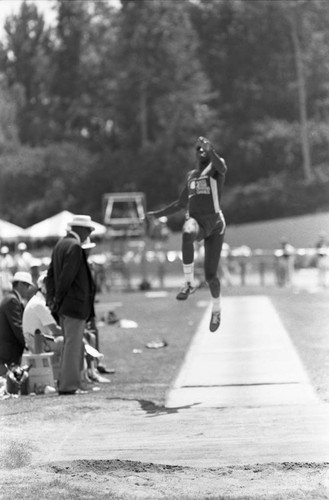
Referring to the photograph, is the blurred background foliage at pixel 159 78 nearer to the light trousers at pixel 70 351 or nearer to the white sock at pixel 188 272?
the light trousers at pixel 70 351

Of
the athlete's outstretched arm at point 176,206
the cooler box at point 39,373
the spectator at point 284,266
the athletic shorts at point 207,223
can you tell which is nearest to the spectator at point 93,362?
the cooler box at point 39,373

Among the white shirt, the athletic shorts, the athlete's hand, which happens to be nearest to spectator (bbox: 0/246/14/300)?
the white shirt

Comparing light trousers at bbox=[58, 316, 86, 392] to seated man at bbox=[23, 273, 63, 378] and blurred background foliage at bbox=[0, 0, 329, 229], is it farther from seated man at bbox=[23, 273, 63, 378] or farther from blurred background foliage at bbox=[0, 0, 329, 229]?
blurred background foliage at bbox=[0, 0, 329, 229]

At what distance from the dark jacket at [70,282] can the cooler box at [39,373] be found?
704 millimetres

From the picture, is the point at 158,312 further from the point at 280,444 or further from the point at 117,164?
the point at 280,444

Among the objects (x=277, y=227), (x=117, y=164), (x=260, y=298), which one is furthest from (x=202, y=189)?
(x=277, y=227)

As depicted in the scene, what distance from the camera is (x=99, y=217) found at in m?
45.0

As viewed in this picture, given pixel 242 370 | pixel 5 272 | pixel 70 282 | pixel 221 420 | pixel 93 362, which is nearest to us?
pixel 221 420

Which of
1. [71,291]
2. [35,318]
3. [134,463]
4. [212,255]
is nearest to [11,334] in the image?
[35,318]

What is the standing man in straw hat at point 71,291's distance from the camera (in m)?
13.1

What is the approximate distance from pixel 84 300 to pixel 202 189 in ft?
8.52

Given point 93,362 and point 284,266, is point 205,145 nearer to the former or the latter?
point 93,362

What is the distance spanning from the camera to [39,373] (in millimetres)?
14062

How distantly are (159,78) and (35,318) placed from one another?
320 centimetres
